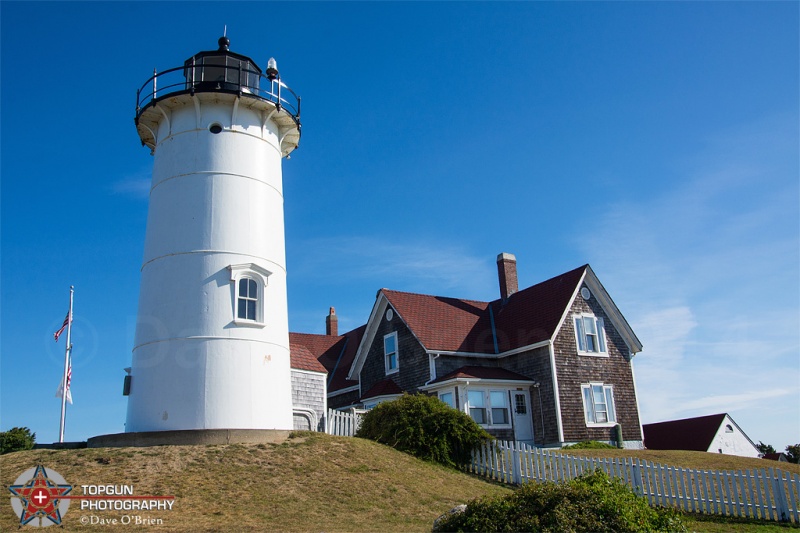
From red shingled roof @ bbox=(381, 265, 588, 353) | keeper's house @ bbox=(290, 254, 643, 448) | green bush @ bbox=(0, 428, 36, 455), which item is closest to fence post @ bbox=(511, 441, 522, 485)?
keeper's house @ bbox=(290, 254, 643, 448)

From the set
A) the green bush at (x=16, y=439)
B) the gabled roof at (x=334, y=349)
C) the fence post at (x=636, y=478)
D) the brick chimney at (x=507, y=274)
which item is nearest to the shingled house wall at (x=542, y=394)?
the brick chimney at (x=507, y=274)

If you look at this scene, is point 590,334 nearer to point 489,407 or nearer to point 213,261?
point 489,407

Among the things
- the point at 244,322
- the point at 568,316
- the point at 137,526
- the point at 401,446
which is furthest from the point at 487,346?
the point at 137,526

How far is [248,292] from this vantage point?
17.2 m

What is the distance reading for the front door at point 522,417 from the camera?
25.6 m

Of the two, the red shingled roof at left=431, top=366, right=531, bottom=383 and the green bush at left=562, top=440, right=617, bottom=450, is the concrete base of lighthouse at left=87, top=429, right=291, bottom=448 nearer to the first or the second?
the red shingled roof at left=431, top=366, right=531, bottom=383

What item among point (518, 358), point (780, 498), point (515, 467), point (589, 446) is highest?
point (518, 358)

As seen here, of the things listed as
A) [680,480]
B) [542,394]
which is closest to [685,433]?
[542,394]

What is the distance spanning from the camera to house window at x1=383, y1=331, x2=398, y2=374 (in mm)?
29172

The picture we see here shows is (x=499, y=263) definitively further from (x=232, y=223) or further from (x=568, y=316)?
(x=232, y=223)

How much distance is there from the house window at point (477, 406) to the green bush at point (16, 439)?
17146mm

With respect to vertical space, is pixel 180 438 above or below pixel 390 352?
below

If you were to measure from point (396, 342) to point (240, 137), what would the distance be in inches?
528

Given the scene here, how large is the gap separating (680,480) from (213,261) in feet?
41.5
